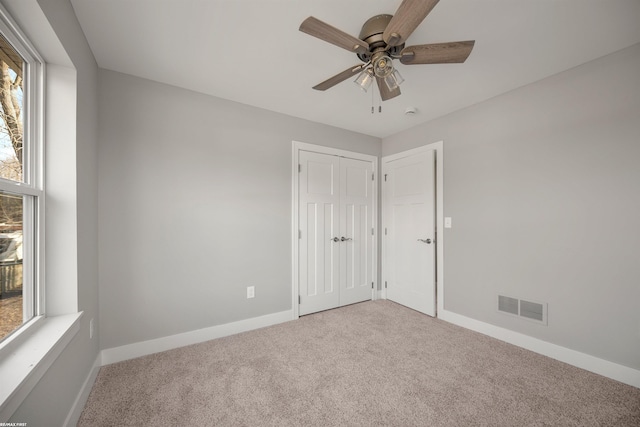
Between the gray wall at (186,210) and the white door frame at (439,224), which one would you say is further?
the white door frame at (439,224)

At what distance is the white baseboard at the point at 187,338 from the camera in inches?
81.3

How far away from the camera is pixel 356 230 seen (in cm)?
350

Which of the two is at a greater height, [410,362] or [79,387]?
[79,387]

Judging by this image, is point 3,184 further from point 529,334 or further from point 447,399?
point 529,334

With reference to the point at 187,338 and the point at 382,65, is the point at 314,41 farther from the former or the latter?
the point at 187,338

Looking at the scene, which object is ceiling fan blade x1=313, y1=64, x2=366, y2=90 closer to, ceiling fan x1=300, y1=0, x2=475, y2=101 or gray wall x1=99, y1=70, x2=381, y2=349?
ceiling fan x1=300, y1=0, x2=475, y2=101

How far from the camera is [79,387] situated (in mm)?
1532

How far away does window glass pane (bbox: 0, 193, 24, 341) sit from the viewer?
1116 mm

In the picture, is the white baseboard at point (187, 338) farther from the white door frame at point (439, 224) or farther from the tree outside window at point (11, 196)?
the white door frame at point (439, 224)

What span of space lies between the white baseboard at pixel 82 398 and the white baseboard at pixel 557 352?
3241 millimetres

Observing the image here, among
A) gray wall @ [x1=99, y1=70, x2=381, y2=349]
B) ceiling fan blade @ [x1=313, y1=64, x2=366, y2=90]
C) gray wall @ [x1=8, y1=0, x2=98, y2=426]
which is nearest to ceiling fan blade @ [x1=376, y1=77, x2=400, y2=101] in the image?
ceiling fan blade @ [x1=313, y1=64, x2=366, y2=90]

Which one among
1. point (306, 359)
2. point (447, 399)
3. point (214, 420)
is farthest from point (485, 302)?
point (214, 420)

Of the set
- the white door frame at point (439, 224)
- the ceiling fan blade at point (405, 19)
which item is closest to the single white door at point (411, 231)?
the white door frame at point (439, 224)

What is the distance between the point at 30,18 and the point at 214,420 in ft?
7.45
